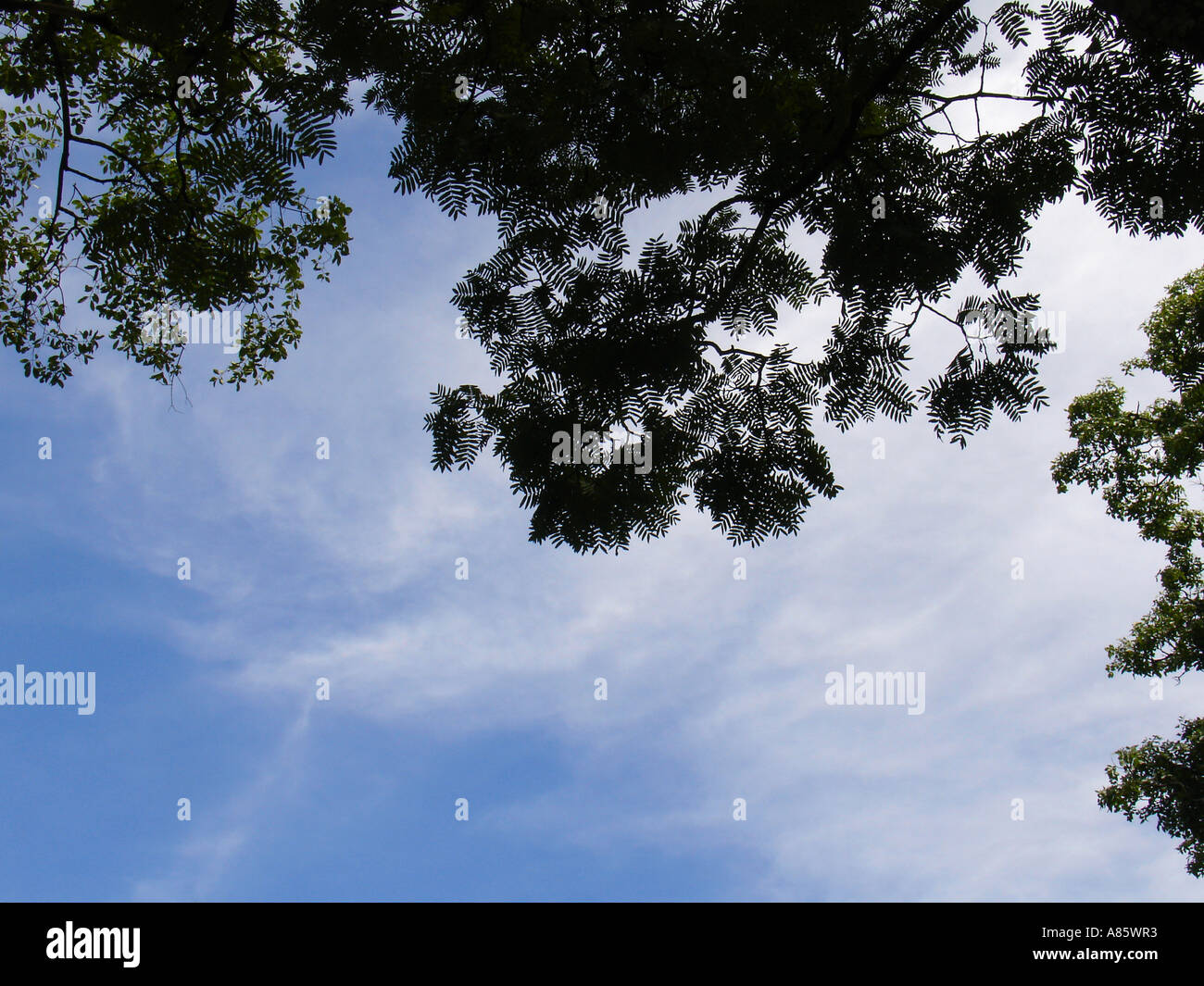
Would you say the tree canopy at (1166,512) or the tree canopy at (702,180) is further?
the tree canopy at (1166,512)

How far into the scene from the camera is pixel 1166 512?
11031 millimetres

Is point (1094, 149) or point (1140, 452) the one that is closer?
point (1094, 149)

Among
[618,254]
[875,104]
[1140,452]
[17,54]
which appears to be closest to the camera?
[618,254]

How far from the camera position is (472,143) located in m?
4.88

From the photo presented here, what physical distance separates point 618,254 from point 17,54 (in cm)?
703

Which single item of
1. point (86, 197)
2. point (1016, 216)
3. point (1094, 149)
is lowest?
point (1016, 216)

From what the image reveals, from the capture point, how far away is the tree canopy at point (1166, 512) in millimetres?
10711

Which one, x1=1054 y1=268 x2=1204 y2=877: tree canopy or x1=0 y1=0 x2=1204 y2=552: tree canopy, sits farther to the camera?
x1=1054 y1=268 x2=1204 y2=877: tree canopy

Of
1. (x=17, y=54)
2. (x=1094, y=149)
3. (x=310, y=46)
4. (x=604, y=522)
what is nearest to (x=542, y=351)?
(x=604, y=522)

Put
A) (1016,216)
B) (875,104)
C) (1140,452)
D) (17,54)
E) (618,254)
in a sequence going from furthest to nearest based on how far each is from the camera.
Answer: (1140,452)
(17,54)
(875,104)
(618,254)
(1016,216)

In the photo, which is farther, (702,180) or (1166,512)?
(1166,512)

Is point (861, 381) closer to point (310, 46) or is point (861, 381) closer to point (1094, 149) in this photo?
point (1094, 149)

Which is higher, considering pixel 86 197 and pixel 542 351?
pixel 86 197

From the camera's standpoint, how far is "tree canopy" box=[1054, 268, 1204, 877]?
35.1 feet
